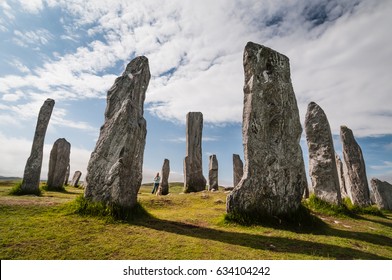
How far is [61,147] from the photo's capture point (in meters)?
16.7

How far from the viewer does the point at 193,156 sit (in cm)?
1591

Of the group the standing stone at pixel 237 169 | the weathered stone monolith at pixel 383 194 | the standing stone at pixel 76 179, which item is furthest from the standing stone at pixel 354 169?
the standing stone at pixel 76 179

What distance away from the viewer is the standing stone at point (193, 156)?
15523mm

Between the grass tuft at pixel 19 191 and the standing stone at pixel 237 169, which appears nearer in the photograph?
the grass tuft at pixel 19 191

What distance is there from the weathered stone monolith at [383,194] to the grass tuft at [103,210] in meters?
13.5

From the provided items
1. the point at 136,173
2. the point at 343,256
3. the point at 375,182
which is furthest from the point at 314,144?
the point at 136,173

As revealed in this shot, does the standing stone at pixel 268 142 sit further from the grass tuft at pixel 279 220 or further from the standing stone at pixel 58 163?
the standing stone at pixel 58 163

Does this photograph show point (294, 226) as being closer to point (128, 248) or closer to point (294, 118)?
point (294, 118)

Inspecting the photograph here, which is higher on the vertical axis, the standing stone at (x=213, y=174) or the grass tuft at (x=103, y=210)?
the standing stone at (x=213, y=174)

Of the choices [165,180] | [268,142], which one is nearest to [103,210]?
[268,142]

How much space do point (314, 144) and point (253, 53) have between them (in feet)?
17.5

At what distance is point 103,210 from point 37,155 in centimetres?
863

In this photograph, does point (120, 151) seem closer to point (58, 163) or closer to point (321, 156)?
point (321, 156)

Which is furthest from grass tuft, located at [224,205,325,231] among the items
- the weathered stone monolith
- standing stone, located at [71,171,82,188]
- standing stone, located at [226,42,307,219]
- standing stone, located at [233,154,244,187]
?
standing stone, located at [71,171,82,188]
